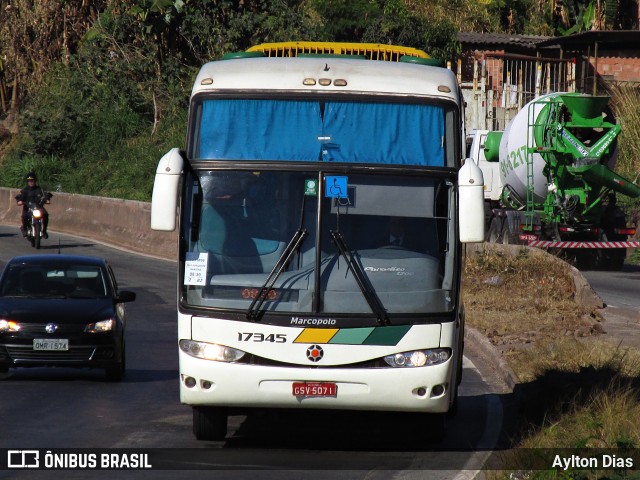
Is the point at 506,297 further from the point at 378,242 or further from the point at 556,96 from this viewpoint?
the point at 378,242

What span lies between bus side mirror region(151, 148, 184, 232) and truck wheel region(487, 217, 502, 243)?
23108 millimetres

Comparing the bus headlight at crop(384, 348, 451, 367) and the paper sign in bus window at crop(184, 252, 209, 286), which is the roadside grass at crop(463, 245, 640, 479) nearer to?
the bus headlight at crop(384, 348, 451, 367)

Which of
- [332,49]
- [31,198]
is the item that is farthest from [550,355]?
[31,198]

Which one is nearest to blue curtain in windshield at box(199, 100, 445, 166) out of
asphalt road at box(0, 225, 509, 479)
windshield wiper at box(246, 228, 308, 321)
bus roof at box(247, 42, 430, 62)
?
windshield wiper at box(246, 228, 308, 321)

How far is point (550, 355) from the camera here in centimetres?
1534

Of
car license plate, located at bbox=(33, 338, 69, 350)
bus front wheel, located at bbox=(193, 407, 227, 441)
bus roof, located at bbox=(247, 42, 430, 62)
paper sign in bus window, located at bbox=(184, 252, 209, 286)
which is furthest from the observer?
car license plate, located at bbox=(33, 338, 69, 350)

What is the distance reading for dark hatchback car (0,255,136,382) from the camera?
14680 millimetres

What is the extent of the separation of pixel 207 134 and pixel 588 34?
115 ft

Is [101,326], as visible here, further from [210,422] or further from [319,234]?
[319,234]

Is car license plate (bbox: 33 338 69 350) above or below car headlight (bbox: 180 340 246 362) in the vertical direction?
below

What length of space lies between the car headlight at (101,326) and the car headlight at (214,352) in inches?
188

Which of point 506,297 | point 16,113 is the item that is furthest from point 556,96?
point 16,113

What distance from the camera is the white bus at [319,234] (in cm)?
1013

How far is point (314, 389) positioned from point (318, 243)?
1171 mm
